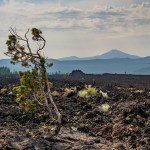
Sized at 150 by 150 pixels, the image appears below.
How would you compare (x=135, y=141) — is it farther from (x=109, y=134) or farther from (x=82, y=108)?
(x=82, y=108)

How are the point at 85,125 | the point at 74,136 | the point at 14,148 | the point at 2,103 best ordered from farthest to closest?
the point at 2,103 → the point at 85,125 → the point at 74,136 → the point at 14,148

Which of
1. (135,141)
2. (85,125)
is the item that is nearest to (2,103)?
(85,125)

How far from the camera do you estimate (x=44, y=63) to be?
2070 cm

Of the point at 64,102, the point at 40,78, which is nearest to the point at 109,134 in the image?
the point at 40,78

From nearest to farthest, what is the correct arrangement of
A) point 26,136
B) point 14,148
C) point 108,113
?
1. point 14,148
2. point 26,136
3. point 108,113

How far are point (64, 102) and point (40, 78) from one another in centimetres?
1338

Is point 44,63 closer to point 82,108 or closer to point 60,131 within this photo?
point 60,131

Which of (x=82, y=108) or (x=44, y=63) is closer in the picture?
(x=44, y=63)

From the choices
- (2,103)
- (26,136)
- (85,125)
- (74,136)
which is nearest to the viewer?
(26,136)

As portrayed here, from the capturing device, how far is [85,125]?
23062 millimetres

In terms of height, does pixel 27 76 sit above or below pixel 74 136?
above

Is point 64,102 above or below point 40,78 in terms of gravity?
below

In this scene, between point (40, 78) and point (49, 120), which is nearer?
point (40, 78)

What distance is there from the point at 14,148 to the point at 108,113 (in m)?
13.9
